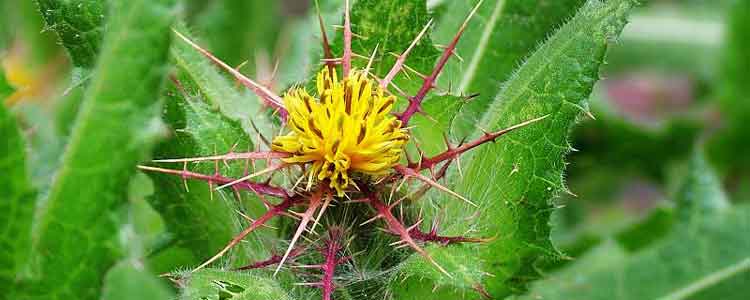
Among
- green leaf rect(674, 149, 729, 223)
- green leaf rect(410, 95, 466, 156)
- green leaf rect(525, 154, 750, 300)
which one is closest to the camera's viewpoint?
green leaf rect(410, 95, 466, 156)

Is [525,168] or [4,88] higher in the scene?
[4,88]

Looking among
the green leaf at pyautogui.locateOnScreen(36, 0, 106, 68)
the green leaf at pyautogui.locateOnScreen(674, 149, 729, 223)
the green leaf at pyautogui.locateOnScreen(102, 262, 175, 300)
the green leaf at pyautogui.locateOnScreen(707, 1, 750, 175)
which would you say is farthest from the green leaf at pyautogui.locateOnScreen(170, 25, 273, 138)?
the green leaf at pyautogui.locateOnScreen(707, 1, 750, 175)

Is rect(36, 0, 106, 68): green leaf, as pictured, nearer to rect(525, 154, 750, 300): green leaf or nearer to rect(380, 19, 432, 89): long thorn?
rect(380, 19, 432, 89): long thorn

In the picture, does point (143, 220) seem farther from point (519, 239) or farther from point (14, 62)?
point (14, 62)

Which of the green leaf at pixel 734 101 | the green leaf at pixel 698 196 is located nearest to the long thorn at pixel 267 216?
the green leaf at pixel 698 196

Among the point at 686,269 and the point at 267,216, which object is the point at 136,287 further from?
the point at 686,269

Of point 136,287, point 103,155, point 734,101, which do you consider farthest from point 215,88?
point 734,101
